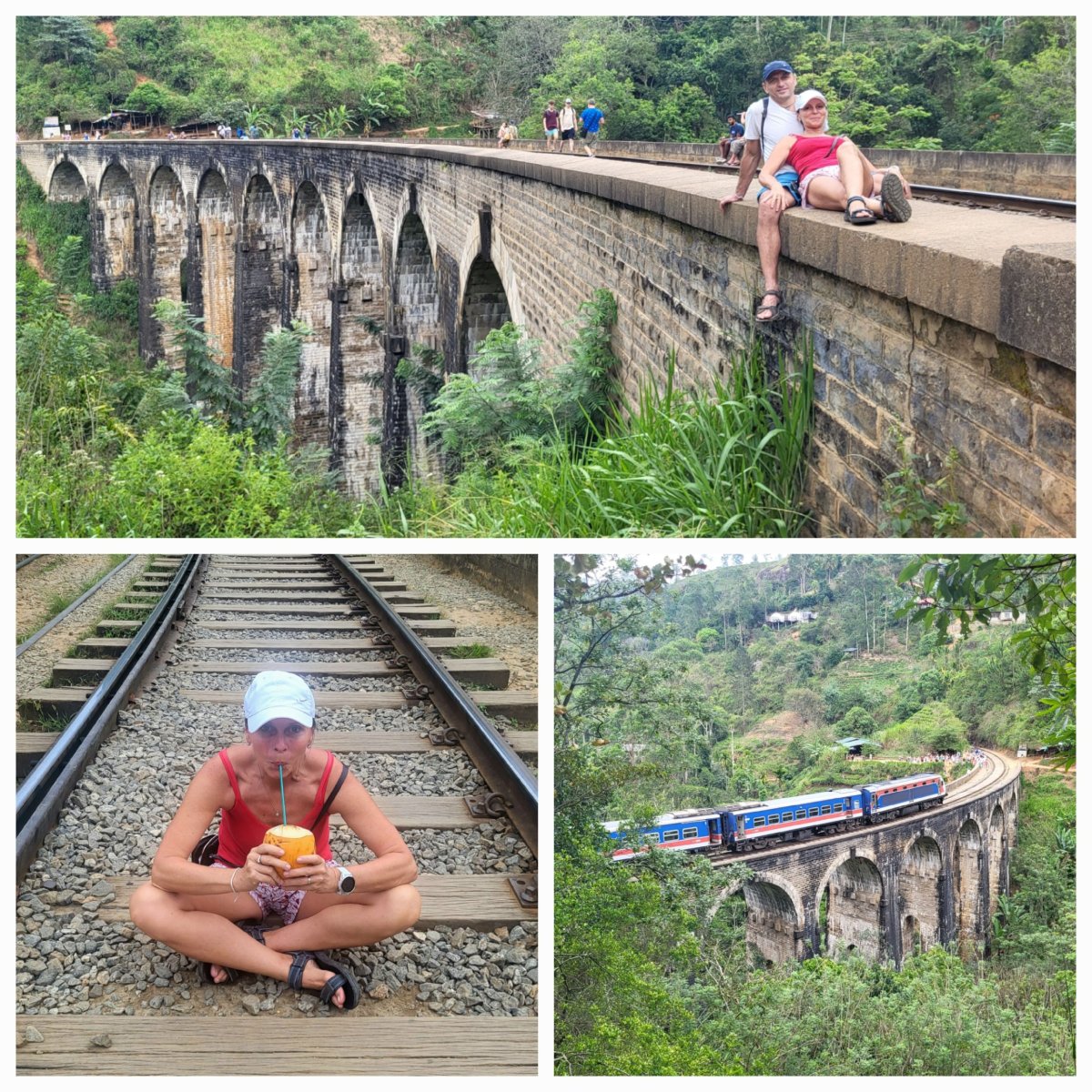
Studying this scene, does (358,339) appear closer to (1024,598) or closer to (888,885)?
(888,885)

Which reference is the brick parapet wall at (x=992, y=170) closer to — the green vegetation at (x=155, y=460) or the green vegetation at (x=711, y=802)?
the green vegetation at (x=711, y=802)

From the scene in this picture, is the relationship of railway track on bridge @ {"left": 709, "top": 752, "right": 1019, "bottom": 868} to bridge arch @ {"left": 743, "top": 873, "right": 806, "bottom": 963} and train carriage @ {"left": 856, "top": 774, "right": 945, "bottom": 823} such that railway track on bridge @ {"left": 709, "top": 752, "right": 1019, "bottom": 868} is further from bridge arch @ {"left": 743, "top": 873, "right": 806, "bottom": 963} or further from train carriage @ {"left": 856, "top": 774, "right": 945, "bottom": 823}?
bridge arch @ {"left": 743, "top": 873, "right": 806, "bottom": 963}

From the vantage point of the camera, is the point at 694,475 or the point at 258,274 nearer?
the point at 694,475

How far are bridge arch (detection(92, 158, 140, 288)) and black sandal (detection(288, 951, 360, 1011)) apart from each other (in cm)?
3986

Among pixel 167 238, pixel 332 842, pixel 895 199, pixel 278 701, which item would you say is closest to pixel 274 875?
pixel 278 701

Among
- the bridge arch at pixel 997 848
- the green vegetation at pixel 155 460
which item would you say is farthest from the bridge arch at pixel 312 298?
the bridge arch at pixel 997 848

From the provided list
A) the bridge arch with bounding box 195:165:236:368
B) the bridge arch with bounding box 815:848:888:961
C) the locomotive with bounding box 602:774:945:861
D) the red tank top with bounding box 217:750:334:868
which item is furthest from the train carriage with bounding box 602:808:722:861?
the bridge arch with bounding box 195:165:236:368

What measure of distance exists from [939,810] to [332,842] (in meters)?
15.8

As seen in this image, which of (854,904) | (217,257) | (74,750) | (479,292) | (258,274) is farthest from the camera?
(217,257)

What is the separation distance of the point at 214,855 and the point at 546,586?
48.6 inches

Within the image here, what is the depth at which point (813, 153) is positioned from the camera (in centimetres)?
483

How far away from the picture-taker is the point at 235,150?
30750 mm

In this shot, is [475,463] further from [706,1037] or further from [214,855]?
[214,855]

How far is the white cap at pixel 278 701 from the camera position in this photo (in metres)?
Answer: 2.99
